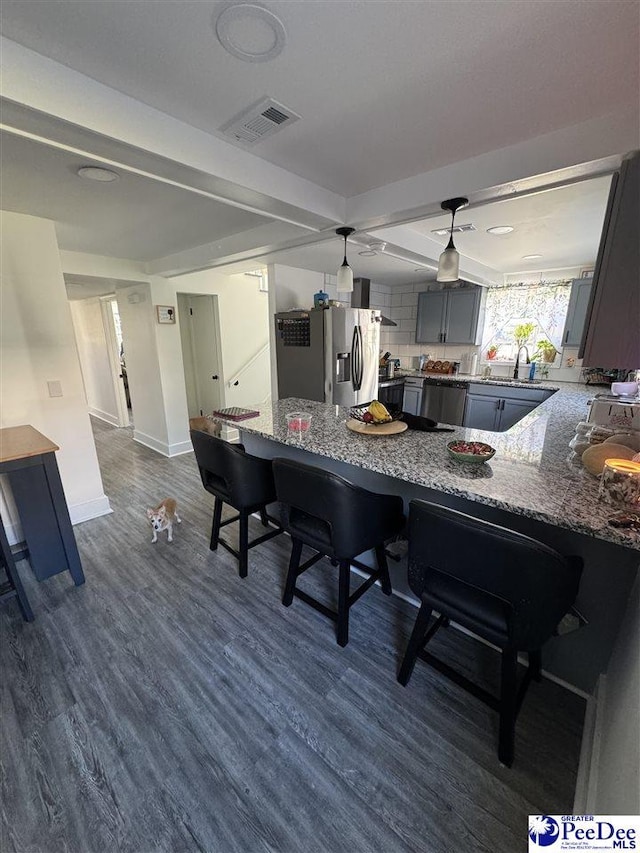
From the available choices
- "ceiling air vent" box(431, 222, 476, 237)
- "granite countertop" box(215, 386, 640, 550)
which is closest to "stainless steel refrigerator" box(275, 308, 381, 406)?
"ceiling air vent" box(431, 222, 476, 237)

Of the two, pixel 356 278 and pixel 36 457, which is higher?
pixel 356 278

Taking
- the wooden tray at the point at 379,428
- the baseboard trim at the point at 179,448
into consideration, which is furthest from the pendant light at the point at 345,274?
the baseboard trim at the point at 179,448

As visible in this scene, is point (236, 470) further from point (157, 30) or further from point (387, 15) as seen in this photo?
point (387, 15)

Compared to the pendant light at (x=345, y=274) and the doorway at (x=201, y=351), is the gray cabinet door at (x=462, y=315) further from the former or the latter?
the doorway at (x=201, y=351)

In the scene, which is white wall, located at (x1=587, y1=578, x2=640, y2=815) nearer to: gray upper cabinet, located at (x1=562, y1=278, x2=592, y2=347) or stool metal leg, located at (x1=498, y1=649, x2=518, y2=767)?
stool metal leg, located at (x1=498, y1=649, x2=518, y2=767)

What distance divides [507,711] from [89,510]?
3235 mm

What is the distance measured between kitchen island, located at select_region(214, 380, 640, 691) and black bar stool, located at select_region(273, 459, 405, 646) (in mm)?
168

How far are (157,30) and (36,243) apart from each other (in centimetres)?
205

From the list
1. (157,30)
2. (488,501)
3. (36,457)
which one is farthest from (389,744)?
(157,30)

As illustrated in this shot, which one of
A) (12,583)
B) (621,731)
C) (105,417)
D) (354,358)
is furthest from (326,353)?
(105,417)

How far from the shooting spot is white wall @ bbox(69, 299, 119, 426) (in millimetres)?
5430

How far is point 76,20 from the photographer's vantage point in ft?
3.37

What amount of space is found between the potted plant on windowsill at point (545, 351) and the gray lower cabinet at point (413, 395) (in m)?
1.61

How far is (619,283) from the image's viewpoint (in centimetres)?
124
